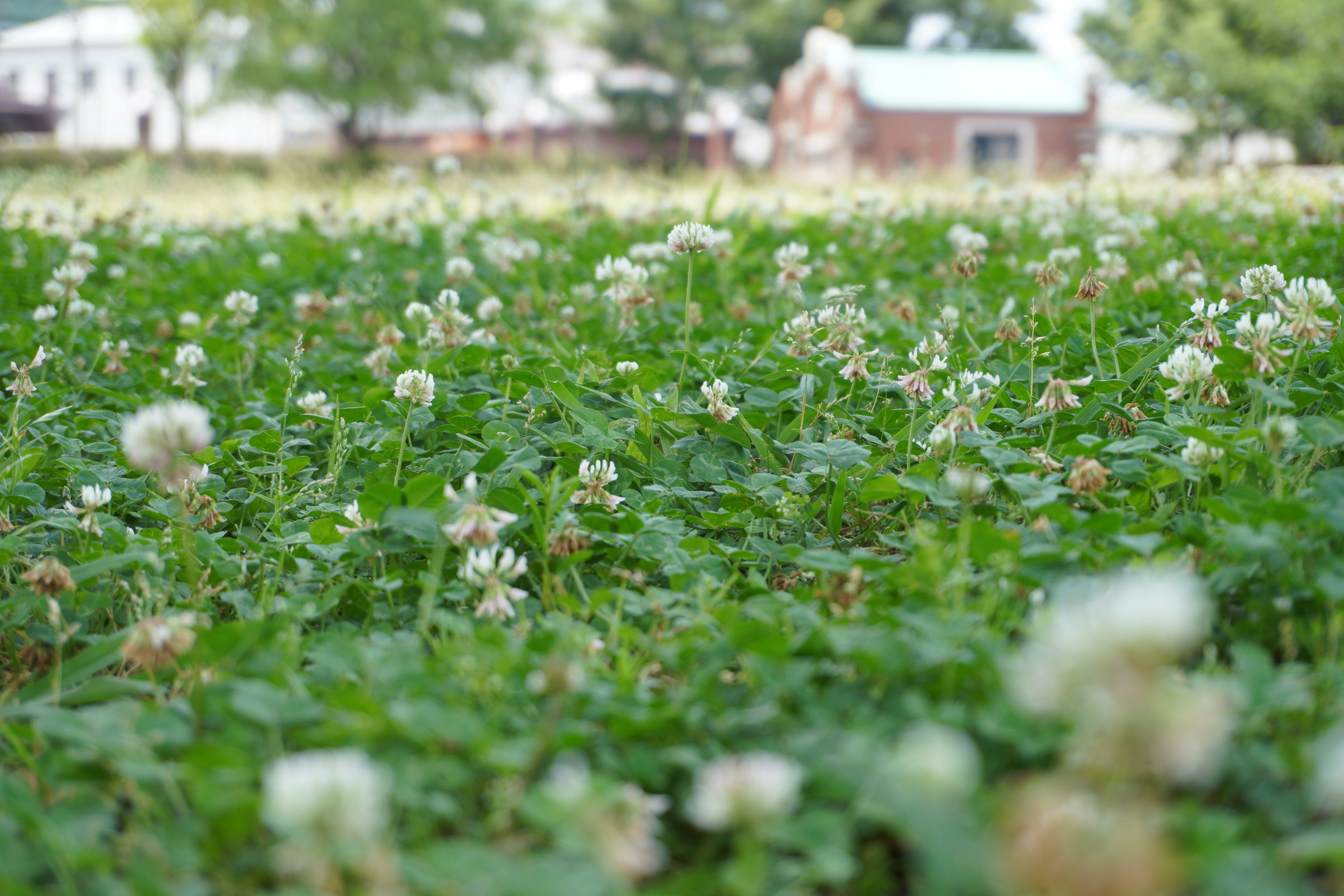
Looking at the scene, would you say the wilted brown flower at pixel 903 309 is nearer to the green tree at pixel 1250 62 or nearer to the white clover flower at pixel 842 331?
the white clover flower at pixel 842 331

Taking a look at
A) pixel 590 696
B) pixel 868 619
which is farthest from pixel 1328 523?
pixel 590 696

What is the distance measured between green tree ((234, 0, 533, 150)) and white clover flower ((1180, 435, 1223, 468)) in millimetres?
34213

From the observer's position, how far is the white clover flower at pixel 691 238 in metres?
2.59

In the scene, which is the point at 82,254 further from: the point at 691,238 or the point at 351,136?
the point at 351,136

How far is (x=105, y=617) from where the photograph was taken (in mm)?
1992

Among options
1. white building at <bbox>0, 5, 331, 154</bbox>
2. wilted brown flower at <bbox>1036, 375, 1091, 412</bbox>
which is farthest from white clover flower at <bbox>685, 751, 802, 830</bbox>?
white building at <bbox>0, 5, 331, 154</bbox>

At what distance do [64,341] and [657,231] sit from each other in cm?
322

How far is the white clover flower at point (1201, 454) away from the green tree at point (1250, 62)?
2898cm

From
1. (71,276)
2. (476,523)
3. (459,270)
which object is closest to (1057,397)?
(476,523)

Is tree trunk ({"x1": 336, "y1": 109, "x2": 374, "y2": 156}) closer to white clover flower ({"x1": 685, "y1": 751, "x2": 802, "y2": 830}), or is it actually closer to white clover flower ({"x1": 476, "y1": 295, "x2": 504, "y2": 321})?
white clover flower ({"x1": 476, "y1": 295, "x2": 504, "y2": 321})

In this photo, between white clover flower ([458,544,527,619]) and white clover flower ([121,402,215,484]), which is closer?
white clover flower ([121,402,215,484])

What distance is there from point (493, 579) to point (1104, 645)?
109 centimetres

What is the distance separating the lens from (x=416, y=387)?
2299 millimetres

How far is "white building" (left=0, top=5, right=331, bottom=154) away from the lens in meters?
50.6
